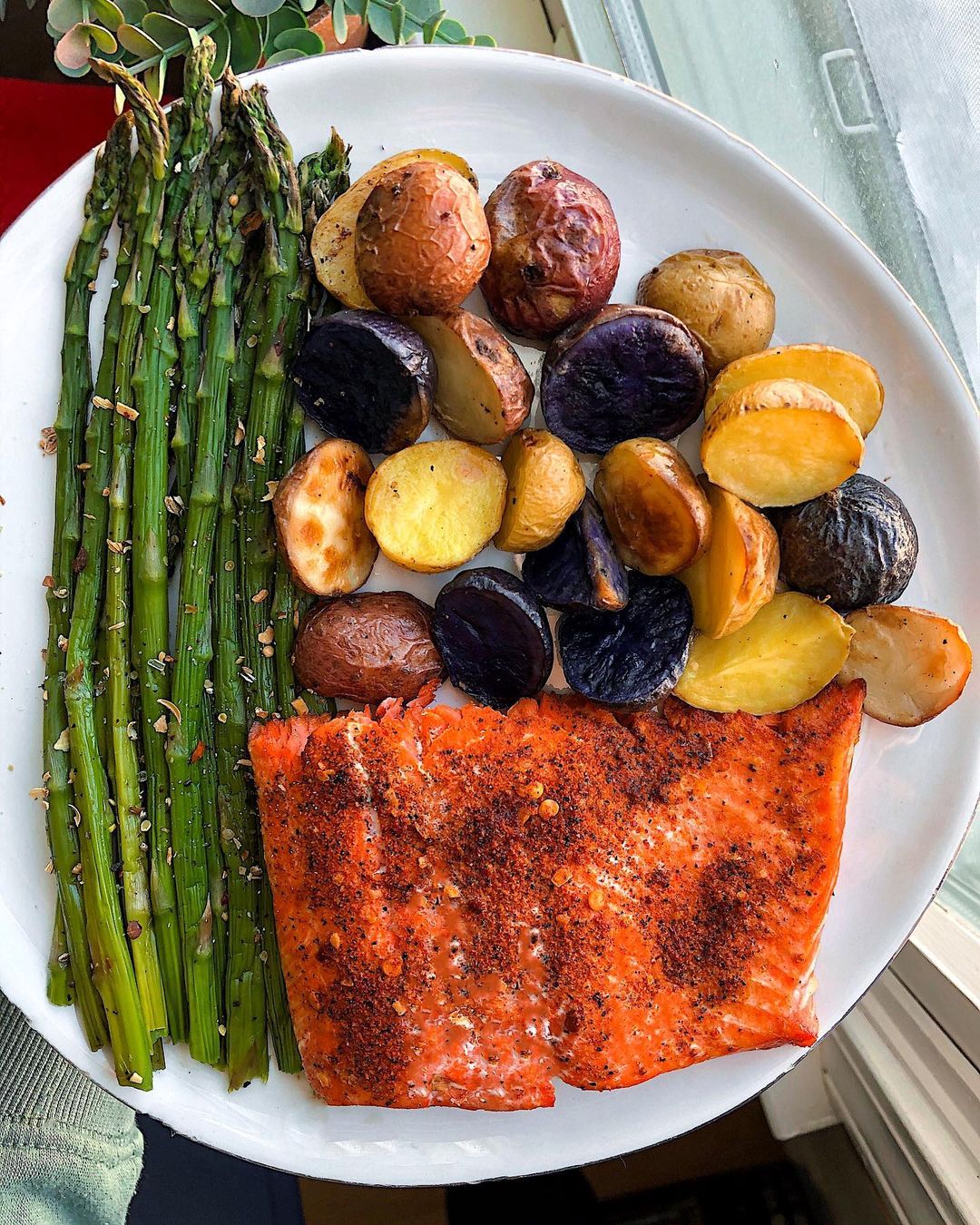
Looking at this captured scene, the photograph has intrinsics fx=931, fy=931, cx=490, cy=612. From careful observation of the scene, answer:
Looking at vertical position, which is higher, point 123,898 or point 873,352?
point 873,352

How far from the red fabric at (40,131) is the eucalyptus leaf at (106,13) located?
327 mm

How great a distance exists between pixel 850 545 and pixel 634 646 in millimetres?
514

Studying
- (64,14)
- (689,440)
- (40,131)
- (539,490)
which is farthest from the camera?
(40,131)

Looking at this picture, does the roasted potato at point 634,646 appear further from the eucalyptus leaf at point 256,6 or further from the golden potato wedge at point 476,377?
the eucalyptus leaf at point 256,6

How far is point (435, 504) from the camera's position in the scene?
2047mm

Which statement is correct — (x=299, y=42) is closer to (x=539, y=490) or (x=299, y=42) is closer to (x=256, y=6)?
(x=256, y=6)

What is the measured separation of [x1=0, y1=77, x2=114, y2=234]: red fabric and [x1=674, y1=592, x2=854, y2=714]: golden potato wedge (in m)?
2.06

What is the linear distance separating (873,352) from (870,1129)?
7.20ft

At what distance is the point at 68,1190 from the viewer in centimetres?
257

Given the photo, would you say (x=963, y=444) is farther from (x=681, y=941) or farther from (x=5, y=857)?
(x=5, y=857)

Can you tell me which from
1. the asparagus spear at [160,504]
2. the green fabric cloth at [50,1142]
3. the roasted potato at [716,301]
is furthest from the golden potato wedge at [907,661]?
the green fabric cloth at [50,1142]

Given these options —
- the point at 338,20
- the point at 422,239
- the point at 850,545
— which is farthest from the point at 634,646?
the point at 338,20

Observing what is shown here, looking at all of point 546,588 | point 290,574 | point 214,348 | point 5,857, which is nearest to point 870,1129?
point 546,588

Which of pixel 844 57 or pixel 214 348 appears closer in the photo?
pixel 214 348
